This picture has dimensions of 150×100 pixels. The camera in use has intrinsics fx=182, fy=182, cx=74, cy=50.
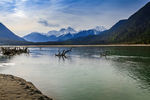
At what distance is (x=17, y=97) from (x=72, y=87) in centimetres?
938

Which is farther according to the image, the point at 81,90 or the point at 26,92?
the point at 81,90

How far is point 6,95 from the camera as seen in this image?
50.4 feet

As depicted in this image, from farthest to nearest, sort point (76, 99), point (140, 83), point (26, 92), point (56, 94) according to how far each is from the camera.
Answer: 1. point (140, 83)
2. point (56, 94)
3. point (76, 99)
4. point (26, 92)

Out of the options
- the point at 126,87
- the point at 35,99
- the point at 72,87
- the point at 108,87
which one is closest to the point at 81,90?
the point at 72,87

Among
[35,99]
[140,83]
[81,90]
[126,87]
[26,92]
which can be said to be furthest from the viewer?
[140,83]

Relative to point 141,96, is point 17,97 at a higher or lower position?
higher

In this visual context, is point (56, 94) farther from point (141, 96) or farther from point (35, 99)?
point (141, 96)

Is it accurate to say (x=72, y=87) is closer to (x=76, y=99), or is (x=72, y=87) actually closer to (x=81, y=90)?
(x=81, y=90)

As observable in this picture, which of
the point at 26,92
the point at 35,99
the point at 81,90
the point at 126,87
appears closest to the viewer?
the point at 35,99

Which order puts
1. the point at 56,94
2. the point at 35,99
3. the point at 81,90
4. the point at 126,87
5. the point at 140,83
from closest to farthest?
the point at 35,99 < the point at 56,94 < the point at 81,90 < the point at 126,87 < the point at 140,83

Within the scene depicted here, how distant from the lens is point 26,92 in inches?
661

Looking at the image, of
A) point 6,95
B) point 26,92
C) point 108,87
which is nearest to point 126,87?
point 108,87

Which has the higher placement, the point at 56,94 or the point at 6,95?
the point at 6,95

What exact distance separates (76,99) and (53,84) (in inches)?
286
